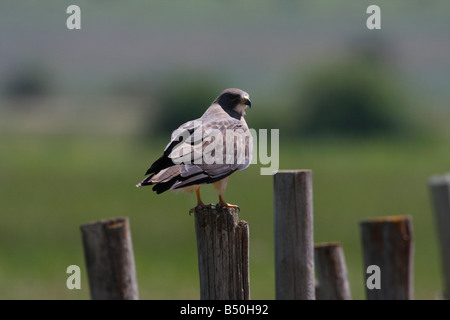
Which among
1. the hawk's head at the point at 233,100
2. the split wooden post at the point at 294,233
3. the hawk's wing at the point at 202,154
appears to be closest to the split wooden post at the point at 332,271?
the split wooden post at the point at 294,233

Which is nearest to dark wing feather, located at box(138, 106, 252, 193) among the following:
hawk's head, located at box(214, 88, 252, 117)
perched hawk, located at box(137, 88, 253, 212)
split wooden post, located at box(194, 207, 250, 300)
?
perched hawk, located at box(137, 88, 253, 212)

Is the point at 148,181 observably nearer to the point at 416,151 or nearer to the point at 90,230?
the point at 90,230

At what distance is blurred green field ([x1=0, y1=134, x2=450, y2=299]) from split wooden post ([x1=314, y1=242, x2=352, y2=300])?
119 inches

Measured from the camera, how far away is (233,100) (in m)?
6.71

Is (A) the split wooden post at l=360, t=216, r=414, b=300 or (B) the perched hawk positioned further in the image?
(A) the split wooden post at l=360, t=216, r=414, b=300

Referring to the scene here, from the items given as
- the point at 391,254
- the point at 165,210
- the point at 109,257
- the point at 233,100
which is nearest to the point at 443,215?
the point at 391,254

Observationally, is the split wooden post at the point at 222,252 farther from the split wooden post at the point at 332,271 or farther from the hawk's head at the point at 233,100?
the split wooden post at the point at 332,271

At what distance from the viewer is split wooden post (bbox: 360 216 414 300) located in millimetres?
7008

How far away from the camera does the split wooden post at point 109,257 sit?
6742mm

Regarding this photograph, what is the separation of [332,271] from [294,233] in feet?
3.41

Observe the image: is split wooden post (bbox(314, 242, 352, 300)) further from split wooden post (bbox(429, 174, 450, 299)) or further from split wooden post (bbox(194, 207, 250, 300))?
split wooden post (bbox(194, 207, 250, 300))

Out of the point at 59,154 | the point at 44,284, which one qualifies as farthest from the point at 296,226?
the point at 59,154

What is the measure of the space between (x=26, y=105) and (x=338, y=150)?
75498 mm
